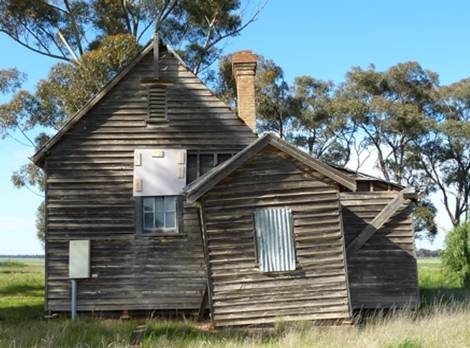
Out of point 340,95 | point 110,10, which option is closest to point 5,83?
point 110,10

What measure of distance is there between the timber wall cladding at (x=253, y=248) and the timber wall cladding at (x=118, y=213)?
2925 mm

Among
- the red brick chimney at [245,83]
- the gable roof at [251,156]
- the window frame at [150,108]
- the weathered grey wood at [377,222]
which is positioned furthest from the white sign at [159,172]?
the weathered grey wood at [377,222]

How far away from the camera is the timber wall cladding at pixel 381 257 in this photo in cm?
1755

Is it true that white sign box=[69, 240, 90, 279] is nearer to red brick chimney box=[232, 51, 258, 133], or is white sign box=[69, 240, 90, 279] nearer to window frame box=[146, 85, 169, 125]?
window frame box=[146, 85, 169, 125]

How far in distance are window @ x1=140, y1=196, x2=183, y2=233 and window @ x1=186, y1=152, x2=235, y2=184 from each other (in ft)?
2.39

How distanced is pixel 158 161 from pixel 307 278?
537 cm

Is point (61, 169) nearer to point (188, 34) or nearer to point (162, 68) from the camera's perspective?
point (162, 68)

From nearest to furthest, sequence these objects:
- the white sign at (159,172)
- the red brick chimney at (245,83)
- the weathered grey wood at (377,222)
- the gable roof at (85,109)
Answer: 1. the gable roof at (85,109)
2. the white sign at (159,172)
3. the weathered grey wood at (377,222)
4. the red brick chimney at (245,83)

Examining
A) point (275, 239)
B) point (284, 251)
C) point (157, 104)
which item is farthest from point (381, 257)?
point (157, 104)

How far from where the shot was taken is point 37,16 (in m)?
29.2

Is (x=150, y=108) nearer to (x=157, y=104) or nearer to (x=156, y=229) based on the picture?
(x=157, y=104)

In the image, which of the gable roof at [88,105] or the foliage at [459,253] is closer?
the gable roof at [88,105]

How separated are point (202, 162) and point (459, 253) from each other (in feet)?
47.2

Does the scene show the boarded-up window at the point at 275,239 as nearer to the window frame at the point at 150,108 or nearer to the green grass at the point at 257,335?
the green grass at the point at 257,335
